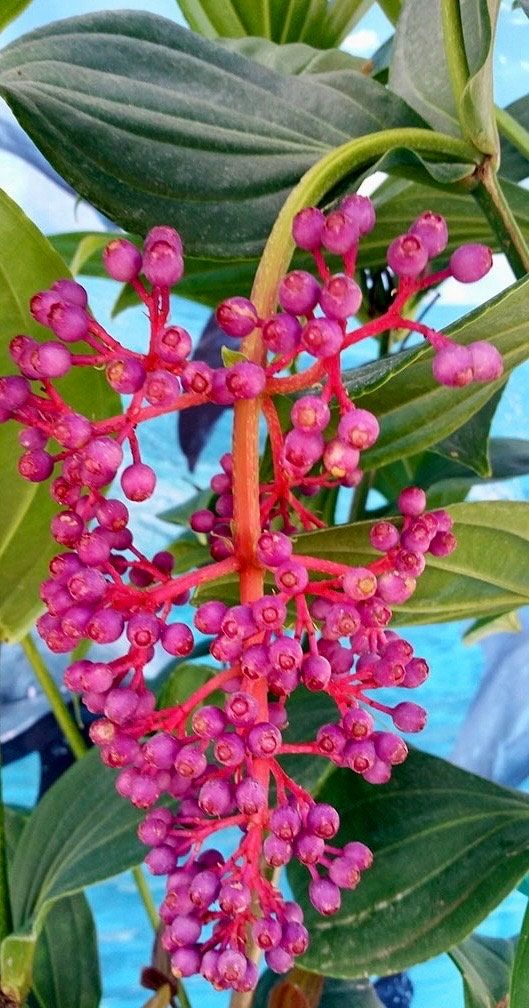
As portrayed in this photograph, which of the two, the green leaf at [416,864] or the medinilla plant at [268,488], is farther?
the green leaf at [416,864]

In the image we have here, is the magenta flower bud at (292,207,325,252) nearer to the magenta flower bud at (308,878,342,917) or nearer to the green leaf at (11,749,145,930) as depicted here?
the magenta flower bud at (308,878,342,917)

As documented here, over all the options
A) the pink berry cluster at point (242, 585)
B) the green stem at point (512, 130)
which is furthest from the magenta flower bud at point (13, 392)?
the green stem at point (512, 130)

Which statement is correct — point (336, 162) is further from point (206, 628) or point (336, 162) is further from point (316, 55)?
point (316, 55)

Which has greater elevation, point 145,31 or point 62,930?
point 145,31

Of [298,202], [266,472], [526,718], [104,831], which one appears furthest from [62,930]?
[526,718]

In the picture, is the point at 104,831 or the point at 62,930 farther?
the point at 62,930

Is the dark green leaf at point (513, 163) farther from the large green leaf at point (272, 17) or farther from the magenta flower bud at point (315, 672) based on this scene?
the magenta flower bud at point (315, 672)

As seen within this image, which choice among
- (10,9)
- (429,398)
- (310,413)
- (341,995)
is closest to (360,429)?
(310,413)
